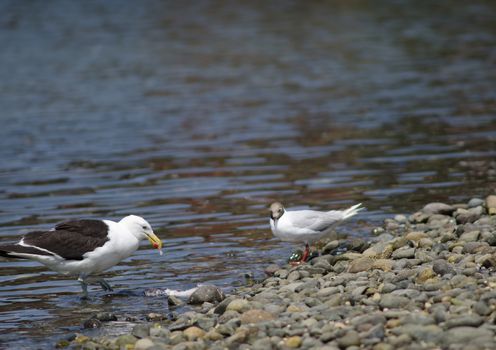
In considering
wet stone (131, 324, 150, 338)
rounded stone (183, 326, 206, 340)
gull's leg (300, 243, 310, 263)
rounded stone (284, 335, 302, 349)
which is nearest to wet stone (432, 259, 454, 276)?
rounded stone (284, 335, 302, 349)

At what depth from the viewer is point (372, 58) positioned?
3506 centimetres

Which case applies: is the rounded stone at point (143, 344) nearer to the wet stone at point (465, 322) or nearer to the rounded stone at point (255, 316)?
the rounded stone at point (255, 316)

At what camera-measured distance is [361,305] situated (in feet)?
34.0

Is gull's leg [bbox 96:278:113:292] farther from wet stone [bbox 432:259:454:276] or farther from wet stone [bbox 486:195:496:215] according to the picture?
wet stone [bbox 486:195:496:215]

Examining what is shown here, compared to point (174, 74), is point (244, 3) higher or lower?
higher

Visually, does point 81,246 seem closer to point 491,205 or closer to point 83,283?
point 83,283

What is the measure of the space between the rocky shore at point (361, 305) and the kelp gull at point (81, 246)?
1228 millimetres

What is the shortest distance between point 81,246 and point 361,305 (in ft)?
13.0

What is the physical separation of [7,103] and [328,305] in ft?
68.4

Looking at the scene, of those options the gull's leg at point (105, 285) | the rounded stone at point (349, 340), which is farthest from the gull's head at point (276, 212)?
the rounded stone at point (349, 340)

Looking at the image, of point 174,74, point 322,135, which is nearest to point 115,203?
point 322,135

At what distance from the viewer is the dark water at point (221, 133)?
1424 cm

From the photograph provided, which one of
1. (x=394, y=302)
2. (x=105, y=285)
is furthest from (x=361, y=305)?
(x=105, y=285)

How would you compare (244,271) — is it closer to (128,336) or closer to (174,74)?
(128,336)
